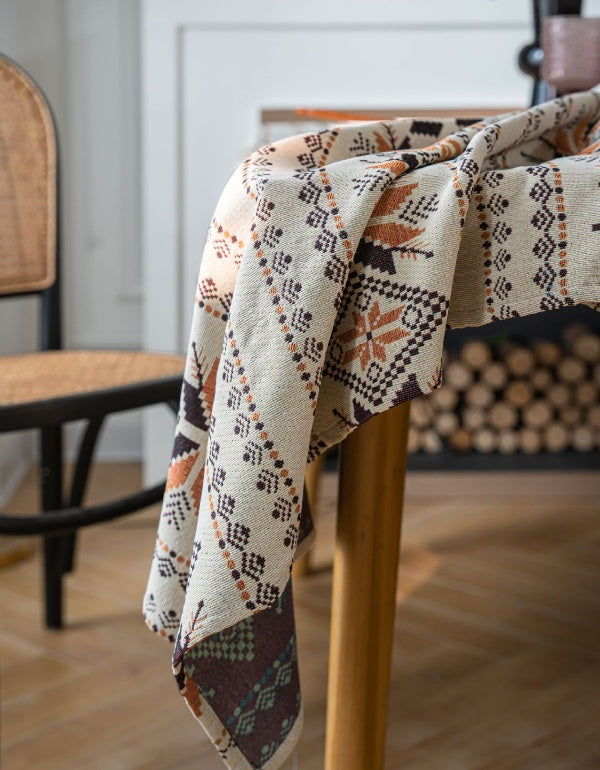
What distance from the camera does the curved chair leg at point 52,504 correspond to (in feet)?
4.74

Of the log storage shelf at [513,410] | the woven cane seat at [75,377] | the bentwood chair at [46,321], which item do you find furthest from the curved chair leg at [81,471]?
the log storage shelf at [513,410]

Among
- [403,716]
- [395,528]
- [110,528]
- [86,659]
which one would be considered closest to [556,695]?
[403,716]

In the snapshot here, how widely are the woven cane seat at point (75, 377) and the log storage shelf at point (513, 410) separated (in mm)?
872

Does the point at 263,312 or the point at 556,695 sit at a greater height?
the point at 263,312

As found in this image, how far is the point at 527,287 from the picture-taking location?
29.7 inches

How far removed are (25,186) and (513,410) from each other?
1153mm

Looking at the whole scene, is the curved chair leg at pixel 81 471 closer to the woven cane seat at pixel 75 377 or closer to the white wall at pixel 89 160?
the woven cane seat at pixel 75 377

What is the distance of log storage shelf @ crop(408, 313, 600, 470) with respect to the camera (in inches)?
84.0

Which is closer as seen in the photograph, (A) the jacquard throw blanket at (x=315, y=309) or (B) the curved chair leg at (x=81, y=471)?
(A) the jacquard throw blanket at (x=315, y=309)

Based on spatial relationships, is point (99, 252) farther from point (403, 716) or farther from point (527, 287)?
point (527, 287)

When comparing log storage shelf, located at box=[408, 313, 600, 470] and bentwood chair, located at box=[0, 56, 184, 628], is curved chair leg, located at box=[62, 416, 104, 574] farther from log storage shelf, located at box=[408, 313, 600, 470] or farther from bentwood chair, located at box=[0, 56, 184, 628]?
log storage shelf, located at box=[408, 313, 600, 470]

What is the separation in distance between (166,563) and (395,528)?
0.21m

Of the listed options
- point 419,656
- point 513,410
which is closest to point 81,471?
point 419,656

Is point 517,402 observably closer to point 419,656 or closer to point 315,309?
point 419,656
